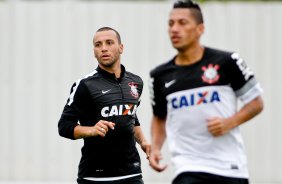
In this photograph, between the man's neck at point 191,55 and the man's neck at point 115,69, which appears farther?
the man's neck at point 115,69

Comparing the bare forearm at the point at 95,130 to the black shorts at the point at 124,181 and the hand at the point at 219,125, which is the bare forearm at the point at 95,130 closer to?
the black shorts at the point at 124,181

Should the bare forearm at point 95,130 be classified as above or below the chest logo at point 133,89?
below

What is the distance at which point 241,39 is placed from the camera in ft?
53.7

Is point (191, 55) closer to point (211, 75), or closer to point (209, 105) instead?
point (211, 75)

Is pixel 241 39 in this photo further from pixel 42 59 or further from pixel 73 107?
pixel 73 107

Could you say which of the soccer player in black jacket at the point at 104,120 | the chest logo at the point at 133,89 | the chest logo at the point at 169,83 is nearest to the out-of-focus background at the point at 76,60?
the chest logo at the point at 133,89

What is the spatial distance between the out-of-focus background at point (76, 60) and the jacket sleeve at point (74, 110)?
7.47 meters

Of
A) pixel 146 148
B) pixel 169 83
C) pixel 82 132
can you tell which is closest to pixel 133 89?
pixel 146 148

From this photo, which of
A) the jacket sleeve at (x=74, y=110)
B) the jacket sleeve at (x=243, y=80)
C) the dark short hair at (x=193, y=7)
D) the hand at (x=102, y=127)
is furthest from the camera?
the jacket sleeve at (x=74, y=110)

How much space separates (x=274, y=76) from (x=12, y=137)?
Result: 478cm

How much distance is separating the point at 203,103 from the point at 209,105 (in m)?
0.05

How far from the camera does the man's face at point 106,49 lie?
8.88 meters

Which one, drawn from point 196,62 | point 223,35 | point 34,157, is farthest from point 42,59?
point 196,62

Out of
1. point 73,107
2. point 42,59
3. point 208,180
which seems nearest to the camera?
point 208,180
